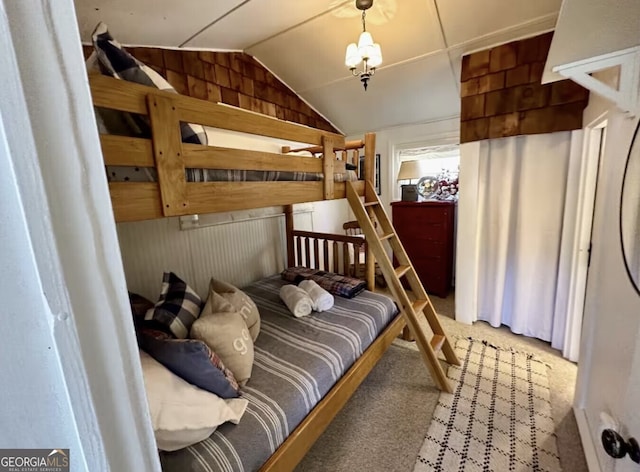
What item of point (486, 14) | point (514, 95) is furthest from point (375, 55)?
point (514, 95)

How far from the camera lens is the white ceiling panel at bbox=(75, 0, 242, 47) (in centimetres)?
155

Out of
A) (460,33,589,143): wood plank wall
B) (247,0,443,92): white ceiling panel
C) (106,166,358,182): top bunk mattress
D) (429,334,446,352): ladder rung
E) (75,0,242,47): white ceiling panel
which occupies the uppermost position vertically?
(247,0,443,92): white ceiling panel

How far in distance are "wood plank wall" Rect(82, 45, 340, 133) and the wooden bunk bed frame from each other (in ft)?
4.56

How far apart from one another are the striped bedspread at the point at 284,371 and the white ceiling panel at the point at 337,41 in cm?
221

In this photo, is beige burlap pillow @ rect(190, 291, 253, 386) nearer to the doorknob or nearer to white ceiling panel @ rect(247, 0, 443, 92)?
the doorknob

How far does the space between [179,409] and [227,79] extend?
2751 mm

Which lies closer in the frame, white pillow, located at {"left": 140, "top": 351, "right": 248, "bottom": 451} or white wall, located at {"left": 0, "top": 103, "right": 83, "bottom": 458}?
white wall, located at {"left": 0, "top": 103, "right": 83, "bottom": 458}

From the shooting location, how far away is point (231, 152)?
116cm

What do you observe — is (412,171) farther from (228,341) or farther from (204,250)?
(228,341)

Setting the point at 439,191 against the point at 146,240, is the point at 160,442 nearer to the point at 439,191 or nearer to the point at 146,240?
the point at 146,240

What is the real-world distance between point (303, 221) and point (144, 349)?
2.59 m

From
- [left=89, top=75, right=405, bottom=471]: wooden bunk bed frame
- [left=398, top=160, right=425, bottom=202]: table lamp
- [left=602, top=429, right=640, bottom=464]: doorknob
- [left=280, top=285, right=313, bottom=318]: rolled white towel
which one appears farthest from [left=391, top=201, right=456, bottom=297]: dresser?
[left=602, top=429, right=640, bottom=464]: doorknob

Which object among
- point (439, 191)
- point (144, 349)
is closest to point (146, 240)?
point (144, 349)

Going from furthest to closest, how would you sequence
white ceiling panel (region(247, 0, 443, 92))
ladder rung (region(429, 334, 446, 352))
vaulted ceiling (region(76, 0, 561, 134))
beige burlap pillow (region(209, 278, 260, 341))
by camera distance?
white ceiling panel (region(247, 0, 443, 92)) → ladder rung (region(429, 334, 446, 352)) → vaulted ceiling (region(76, 0, 561, 134)) → beige burlap pillow (region(209, 278, 260, 341))
